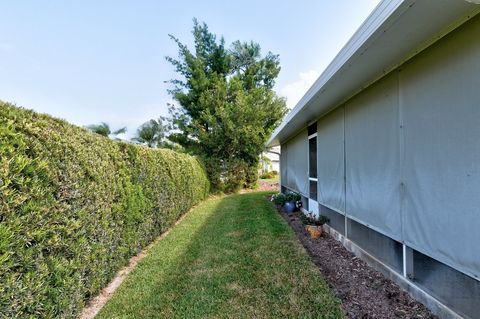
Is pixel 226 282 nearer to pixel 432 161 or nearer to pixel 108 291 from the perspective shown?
pixel 108 291

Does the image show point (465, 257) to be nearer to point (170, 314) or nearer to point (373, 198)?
point (373, 198)

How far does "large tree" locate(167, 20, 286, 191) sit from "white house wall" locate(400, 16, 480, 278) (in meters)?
12.0

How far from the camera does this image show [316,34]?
8.72 meters

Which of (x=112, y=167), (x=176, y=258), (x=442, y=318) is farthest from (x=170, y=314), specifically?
(x=442, y=318)

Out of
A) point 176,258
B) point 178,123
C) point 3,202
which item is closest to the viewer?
point 3,202

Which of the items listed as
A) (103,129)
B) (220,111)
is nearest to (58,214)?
(220,111)

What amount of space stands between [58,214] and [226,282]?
2.11m

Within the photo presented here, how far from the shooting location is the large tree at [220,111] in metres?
15.1

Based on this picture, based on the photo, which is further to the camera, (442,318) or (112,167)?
(112,167)

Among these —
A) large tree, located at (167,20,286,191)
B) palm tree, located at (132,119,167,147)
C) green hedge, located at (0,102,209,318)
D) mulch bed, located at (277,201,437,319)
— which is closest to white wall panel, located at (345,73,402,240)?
mulch bed, located at (277,201,437,319)

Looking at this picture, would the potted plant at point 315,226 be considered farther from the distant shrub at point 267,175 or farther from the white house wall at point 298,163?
the distant shrub at point 267,175

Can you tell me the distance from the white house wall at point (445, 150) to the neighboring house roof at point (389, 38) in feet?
0.40

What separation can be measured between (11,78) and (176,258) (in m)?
9.54

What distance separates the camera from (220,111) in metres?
15.1
